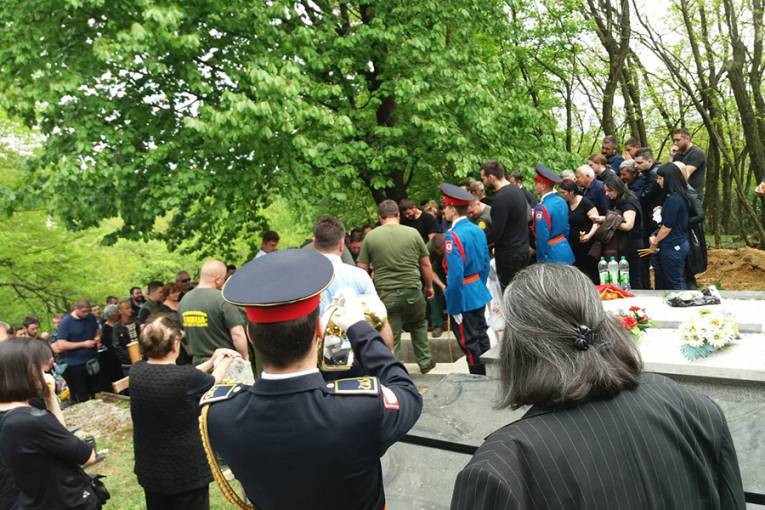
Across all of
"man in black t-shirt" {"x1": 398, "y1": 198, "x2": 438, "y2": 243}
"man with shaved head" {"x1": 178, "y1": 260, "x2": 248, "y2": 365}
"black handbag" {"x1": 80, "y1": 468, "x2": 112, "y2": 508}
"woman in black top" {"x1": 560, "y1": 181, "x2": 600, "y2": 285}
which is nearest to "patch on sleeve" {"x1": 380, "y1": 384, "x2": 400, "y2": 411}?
"black handbag" {"x1": 80, "y1": 468, "x2": 112, "y2": 508}

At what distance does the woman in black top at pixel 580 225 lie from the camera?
717 centimetres

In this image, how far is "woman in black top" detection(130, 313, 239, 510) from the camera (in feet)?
10.5

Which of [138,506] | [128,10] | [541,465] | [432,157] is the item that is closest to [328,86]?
[432,157]

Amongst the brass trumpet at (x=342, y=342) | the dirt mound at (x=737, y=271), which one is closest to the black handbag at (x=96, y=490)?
the brass trumpet at (x=342, y=342)

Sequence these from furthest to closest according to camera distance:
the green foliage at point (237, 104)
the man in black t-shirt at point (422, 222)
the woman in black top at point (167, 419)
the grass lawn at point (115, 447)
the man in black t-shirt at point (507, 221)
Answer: the man in black t-shirt at point (422, 222) → the green foliage at point (237, 104) → the man in black t-shirt at point (507, 221) → the grass lawn at point (115, 447) → the woman in black top at point (167, 419)

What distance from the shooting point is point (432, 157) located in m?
11.1

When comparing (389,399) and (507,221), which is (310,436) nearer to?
(389,399)

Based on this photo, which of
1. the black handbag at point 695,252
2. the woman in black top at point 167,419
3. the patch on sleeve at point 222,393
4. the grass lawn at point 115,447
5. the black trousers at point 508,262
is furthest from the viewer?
the black handbag at point 695,252

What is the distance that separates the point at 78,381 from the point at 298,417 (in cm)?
915

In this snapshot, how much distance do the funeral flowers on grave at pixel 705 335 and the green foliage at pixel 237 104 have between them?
6.00 meters

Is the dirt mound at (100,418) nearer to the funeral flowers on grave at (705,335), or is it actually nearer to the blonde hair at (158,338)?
the blonde hair at (158,338)

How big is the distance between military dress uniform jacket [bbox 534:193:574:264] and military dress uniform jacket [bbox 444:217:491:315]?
123 cm

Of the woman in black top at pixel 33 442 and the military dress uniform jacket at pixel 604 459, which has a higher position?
the military dress uniform jacket at pixel 604 459

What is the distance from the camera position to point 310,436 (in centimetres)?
178
